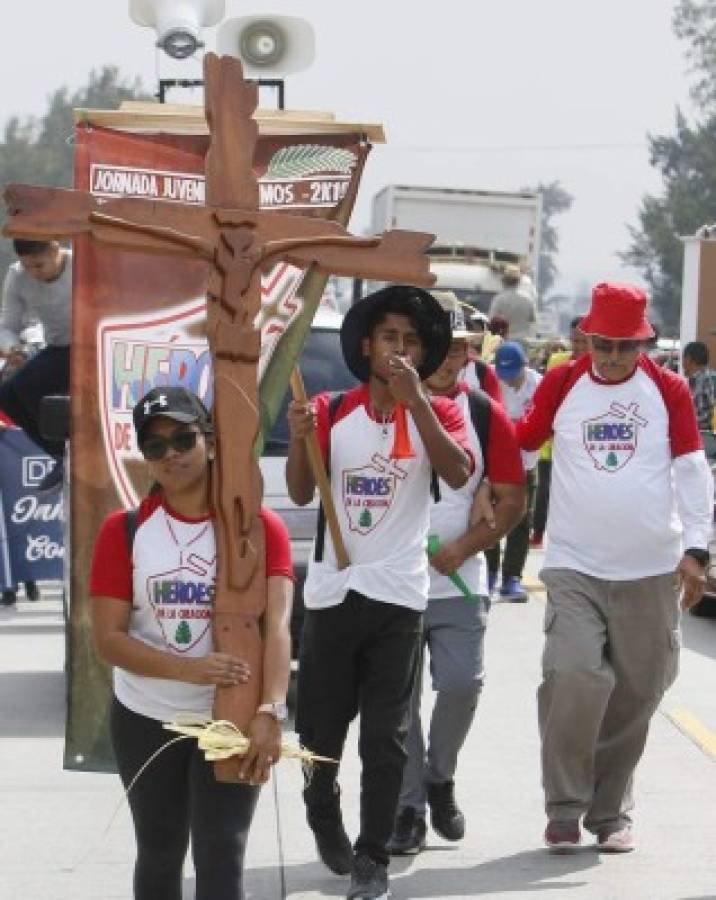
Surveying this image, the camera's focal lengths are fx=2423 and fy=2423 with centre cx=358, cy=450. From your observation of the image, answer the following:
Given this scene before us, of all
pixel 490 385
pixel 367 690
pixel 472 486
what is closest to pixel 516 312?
pixel 490 385

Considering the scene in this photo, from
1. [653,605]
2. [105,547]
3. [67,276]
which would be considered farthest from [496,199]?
[105,547]

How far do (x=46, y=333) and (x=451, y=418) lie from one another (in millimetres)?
3850

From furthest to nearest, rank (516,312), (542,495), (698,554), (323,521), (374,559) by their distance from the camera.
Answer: (516,312) → (542,495) → (698,554) → (323,521) → (374,559)

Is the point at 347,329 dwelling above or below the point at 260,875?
above

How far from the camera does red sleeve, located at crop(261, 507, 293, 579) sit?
6066mm

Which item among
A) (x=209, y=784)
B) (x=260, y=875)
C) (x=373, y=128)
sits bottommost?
(x=260, y=875)

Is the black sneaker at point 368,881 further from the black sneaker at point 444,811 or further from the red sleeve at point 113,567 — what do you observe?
the red sleeve at point 113,567

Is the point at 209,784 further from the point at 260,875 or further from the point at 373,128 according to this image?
the point at 373,128

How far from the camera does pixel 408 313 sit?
7.47 meters

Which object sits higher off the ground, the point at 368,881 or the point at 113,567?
the point at 113,567

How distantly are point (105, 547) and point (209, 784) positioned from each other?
650mm

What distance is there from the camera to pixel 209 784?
588cm

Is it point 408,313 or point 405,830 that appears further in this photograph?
point 405,830

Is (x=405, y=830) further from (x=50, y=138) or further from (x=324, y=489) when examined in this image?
(x=50, y=138)
